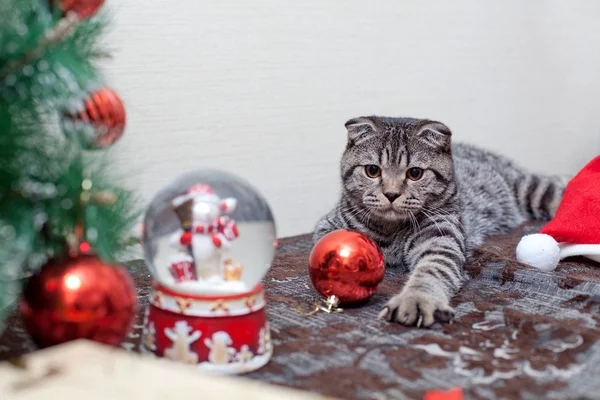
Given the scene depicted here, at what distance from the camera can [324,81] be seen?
211 cm

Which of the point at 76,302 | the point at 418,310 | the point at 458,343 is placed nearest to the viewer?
the point at 76,302

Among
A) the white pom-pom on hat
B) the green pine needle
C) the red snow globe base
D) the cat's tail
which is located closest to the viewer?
the green pine needle

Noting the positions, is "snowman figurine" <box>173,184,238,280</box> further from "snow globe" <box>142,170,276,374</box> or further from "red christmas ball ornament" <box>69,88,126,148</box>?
"red christmas ball ornament" <box>69,88,126,148</box>

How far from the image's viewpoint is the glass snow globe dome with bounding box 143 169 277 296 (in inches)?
37.1

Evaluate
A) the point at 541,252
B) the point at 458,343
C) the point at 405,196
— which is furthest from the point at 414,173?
the point at 458,343

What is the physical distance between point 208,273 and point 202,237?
0.05m

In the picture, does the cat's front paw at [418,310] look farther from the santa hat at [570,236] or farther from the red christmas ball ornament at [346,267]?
the santa hat at [570,236]

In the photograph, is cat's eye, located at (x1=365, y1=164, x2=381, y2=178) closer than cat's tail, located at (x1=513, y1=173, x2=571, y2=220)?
Yes

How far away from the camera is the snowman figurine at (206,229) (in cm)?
94

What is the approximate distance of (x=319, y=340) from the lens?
1.04 meters

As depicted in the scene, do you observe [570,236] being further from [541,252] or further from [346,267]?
[346,267]

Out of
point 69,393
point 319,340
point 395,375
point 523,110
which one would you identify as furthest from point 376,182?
point 523,110

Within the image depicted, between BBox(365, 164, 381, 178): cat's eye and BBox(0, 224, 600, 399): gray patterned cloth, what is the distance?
262mm

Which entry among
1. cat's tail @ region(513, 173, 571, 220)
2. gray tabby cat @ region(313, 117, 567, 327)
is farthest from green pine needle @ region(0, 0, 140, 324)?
cat's tail @ region(513, 173, 571, 220)
